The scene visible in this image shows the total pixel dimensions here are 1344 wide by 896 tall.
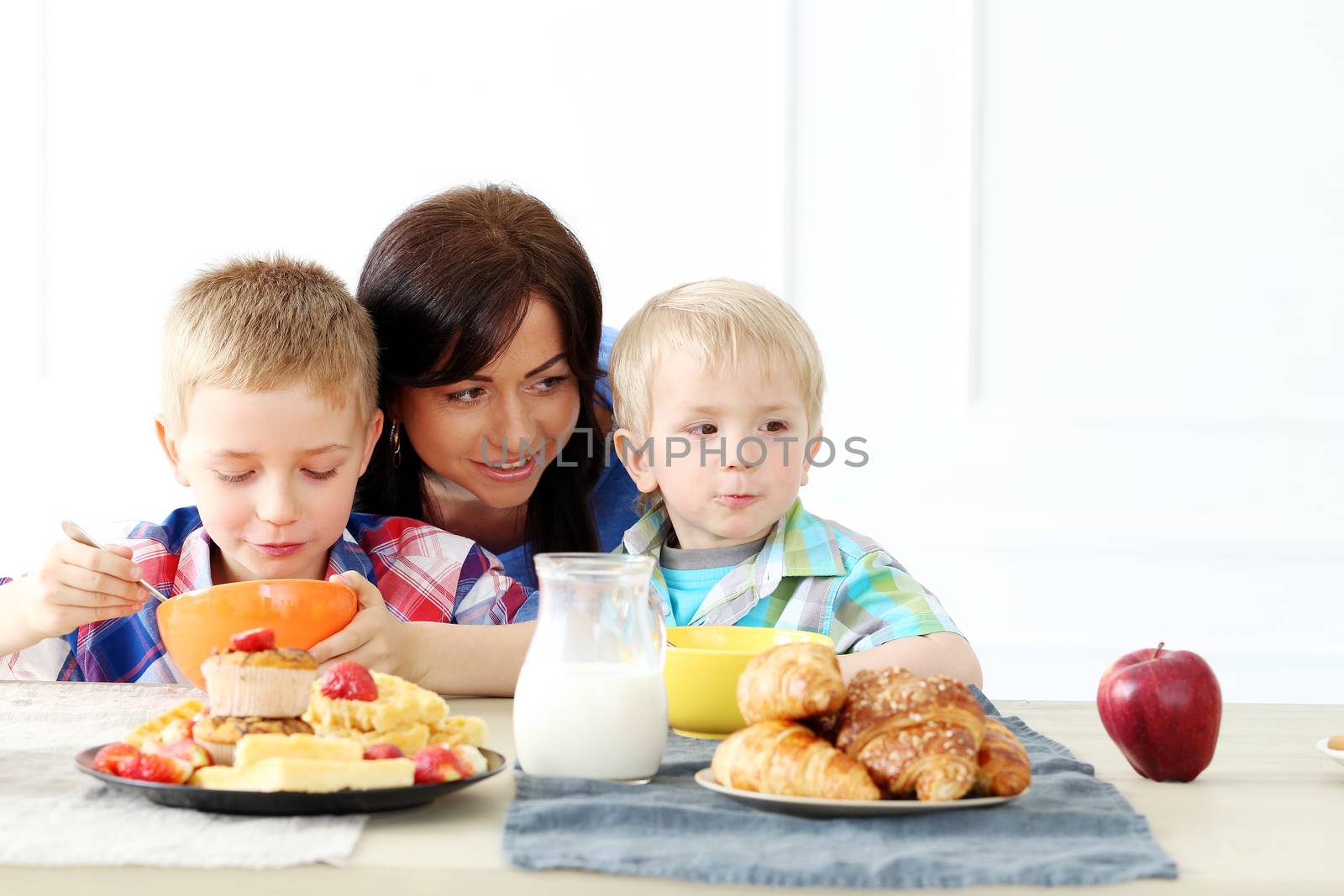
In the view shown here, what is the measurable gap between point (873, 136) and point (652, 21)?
54cm

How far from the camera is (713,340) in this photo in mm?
1415

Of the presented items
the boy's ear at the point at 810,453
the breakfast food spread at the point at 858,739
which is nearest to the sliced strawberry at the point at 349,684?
the breakfast food spread at the point at 858,739

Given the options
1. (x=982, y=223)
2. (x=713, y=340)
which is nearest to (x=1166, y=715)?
(x=713, y=340)

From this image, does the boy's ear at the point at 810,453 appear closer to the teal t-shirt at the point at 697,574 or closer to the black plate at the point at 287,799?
the teal t-shirt at the point at 697,574

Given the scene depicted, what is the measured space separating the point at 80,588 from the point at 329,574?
362mm

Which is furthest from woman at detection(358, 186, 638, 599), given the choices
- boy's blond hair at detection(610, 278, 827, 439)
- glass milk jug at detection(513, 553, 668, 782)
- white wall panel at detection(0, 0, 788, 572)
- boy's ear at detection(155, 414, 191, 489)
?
white wall panel at detection(0, 0, 788, 572)

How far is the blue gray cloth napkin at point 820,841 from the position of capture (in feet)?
2.04

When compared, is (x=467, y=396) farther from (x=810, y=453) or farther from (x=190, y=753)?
(x=190, y=753)

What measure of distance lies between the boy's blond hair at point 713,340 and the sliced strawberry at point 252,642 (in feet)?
2.35

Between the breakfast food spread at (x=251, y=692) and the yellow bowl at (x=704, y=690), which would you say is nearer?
the breakfast food spread at (x=251, y=692)

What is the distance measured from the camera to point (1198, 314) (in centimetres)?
283

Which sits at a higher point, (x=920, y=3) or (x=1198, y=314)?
(x=920, y=3)

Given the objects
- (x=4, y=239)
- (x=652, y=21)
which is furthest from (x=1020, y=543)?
(x=4, y=239)

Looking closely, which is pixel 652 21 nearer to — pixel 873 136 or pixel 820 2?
pixel 820 2
